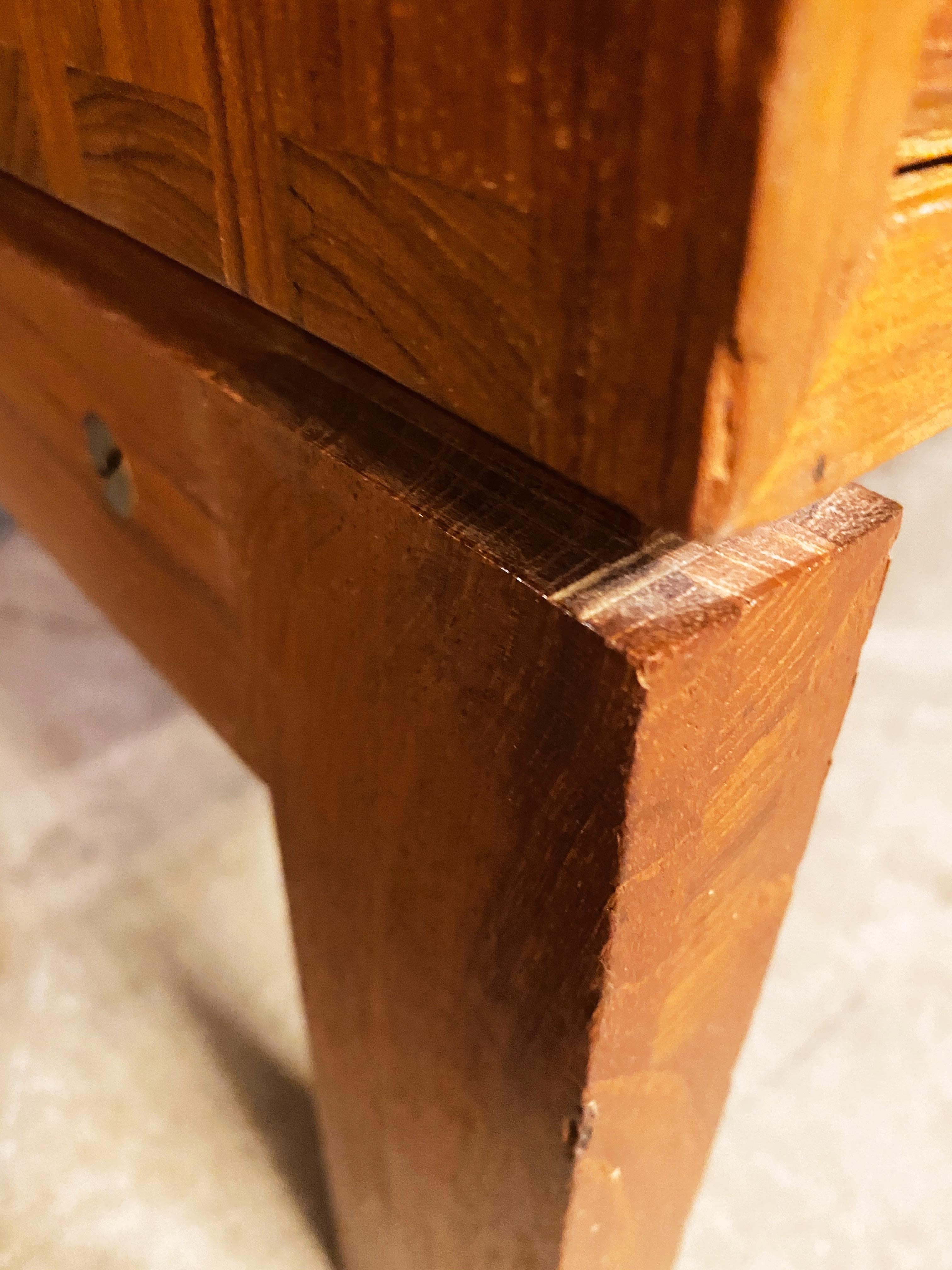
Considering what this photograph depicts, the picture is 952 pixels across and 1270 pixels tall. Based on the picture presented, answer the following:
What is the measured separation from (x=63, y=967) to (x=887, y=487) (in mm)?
1158

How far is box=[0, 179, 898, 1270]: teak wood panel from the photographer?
213 mm

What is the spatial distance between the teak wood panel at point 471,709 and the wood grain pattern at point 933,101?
0.08m

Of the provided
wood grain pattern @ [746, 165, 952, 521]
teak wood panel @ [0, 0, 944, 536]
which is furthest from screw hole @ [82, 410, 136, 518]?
wood grain pattern @ [746, 165, 952, 521]

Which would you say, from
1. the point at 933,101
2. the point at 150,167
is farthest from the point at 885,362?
the point at 150,167

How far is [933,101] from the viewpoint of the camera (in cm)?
15

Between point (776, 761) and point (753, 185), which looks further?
point (776, 761)

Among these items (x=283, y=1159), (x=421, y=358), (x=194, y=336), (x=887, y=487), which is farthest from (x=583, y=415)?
(x=887, y=487)

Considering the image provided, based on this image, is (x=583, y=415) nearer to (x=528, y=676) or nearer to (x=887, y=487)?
(x=528, y=676)

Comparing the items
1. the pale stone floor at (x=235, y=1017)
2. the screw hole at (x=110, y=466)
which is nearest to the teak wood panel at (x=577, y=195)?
the screw hole at (x=110, y=466)

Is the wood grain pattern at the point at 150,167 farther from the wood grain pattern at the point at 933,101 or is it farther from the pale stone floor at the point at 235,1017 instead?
the pale stone floor at the point at 235,1017

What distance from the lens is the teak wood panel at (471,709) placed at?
21 cm

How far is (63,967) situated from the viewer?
746 millimetres

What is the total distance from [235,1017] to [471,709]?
A: 1.91ft

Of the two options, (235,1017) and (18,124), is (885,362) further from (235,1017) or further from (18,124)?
(235,1017)
